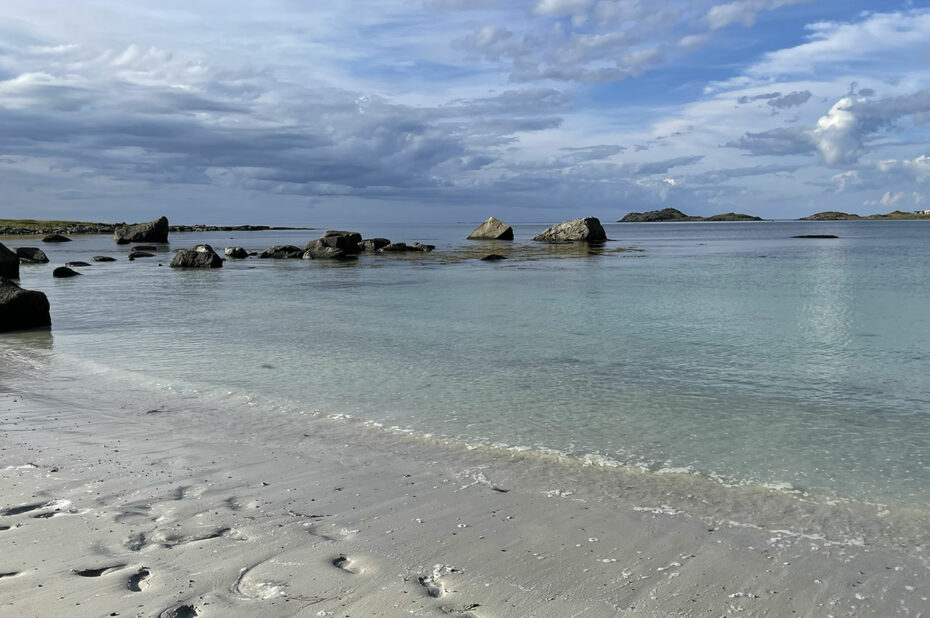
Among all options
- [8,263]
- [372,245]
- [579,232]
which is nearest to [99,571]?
[8,263]

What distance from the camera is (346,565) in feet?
13.7

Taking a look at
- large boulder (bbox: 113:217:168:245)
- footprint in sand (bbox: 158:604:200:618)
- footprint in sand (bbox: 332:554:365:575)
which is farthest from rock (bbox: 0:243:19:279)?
large boulder (bbox: 113:217:168:245)

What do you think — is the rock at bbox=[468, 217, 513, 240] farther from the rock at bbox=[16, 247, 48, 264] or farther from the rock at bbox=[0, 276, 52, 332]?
the rock at bbox=[0, 276, 52, 332]

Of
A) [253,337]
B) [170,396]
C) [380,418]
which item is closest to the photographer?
[380,418]

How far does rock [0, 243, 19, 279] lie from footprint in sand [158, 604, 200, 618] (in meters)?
28.5

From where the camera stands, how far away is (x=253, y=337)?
14.6m

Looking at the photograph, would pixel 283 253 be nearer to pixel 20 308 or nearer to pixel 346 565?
pixel 20 308

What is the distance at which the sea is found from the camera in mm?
6875

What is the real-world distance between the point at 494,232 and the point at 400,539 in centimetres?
7238

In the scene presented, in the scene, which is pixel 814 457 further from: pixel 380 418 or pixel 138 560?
pixel 138 560

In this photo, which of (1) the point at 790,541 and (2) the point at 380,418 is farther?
(2) the point at 380,418

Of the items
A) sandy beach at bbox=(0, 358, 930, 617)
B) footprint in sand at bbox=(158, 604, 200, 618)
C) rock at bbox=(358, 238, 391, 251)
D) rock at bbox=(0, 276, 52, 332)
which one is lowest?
sandy beach at bbox=(0, 358, 930, 617)

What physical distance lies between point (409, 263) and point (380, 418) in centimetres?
3259

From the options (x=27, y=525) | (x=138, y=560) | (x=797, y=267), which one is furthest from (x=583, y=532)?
(x=797, y=267)
